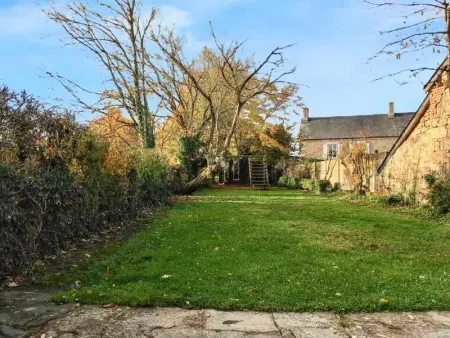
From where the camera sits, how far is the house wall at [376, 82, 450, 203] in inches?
394

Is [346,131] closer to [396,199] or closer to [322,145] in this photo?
[322,145]

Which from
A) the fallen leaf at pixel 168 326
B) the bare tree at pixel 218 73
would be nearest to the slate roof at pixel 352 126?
the bare tree at pixel 218 73

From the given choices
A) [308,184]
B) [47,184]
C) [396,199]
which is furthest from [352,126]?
[47,184]

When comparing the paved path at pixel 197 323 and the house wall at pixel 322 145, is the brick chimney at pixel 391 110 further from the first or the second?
the paved path at pixel 197 323

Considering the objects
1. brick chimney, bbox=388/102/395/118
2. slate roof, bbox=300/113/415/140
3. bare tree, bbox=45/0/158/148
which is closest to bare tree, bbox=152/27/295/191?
bare tree, bbox=45/0/158/148

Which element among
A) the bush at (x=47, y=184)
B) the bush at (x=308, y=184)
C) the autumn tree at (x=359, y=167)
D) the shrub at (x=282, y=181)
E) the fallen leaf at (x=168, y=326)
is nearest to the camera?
the fallen leaf at (x=168, y=326)

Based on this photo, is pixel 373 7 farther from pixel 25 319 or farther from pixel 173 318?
pixel 25 319

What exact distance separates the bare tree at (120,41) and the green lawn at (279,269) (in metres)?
12.2

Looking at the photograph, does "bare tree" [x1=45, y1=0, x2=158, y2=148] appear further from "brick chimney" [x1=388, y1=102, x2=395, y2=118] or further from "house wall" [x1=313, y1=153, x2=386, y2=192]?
"brick chimney" [x1=388, y1=102, x2=395, y2=118]

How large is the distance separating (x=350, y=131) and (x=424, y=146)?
93.3ft

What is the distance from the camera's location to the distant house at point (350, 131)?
36.9m

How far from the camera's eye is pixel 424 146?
10945mm

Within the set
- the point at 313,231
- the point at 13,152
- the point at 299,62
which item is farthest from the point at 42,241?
the point at 299,62

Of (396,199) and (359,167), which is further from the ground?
(359,167)
